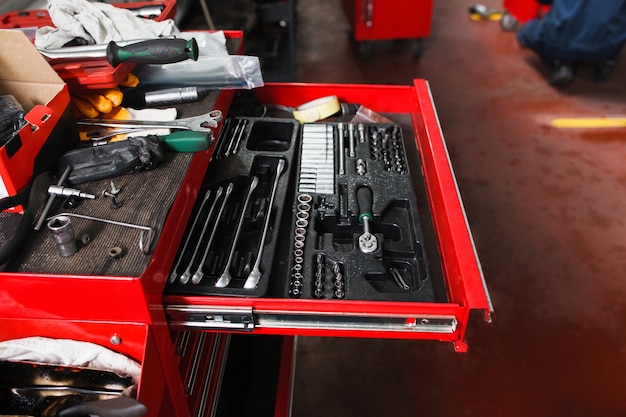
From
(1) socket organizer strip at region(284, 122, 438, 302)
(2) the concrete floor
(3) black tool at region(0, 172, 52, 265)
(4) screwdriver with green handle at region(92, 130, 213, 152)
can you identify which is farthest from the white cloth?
(2) the concrete floor

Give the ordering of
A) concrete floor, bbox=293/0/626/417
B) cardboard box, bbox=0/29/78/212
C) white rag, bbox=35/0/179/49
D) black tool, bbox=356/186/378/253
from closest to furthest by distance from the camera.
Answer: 1. cardboard box, bbox=0/29/78/212
2. black tool, bbox=356/186/378/253
3. white rag, bbox=35/0/179/49
4. concrete floor, bbox=293/0/626/417

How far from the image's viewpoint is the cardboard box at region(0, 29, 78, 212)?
882 millimetres

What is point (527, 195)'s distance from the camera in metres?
2.48

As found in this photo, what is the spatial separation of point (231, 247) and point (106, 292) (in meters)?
0.32

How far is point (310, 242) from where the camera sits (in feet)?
3.47

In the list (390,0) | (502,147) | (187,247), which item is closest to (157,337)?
(187,247)

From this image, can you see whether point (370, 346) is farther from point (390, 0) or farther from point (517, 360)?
point (390, 0)

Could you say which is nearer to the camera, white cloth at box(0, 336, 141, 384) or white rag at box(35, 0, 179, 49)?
white cloth at box(0, 336, 141, 384)

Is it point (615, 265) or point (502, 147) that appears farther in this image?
point (502, 147)

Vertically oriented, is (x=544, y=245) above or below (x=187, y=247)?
below

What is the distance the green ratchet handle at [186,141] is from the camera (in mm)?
1062

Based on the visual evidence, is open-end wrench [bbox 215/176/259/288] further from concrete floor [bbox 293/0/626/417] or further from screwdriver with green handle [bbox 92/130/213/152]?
concrete floor [bbox 293/0/626/417]

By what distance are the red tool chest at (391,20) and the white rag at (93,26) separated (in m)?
2.55

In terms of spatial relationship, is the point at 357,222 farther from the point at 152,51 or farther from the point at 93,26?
the point at 93,26
